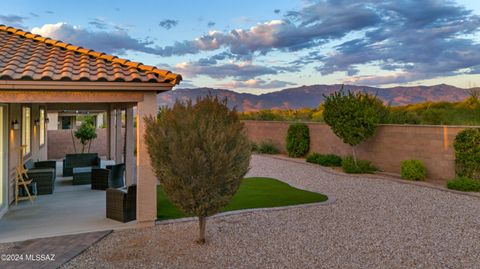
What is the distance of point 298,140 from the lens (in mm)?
20203

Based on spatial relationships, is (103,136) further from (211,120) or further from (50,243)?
(211,120)

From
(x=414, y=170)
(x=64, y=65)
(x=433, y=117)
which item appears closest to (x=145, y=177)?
(x=64, y=65)

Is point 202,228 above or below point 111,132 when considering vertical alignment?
below

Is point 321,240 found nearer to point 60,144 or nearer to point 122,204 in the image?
point 122,204

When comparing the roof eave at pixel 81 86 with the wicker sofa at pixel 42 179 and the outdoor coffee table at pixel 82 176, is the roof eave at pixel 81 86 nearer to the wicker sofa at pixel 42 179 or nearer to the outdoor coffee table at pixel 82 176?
the wicker sofa at pixel 42 179

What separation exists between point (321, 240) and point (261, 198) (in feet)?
12.3

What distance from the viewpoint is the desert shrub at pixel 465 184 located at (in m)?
10.9

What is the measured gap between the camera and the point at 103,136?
75.0 ft

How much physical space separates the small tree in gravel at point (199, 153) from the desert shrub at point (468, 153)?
30.8 ft

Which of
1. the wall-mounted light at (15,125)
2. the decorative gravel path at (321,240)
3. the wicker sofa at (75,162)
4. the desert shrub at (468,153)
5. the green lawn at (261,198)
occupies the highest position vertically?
the wall-mounted light at (15,125)

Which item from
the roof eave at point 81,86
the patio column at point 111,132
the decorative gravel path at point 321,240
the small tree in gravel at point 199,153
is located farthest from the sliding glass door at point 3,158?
the patio column at point 111,132

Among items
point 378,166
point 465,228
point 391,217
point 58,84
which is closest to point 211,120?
point 58,84

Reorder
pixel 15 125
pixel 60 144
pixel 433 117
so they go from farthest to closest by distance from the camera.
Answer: pixel 60 144, pixel 433 117, pixel 15 125

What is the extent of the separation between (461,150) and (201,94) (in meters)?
10.0
